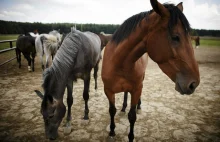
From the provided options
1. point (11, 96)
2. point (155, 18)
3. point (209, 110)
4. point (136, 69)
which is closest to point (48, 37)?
point (11, 96)

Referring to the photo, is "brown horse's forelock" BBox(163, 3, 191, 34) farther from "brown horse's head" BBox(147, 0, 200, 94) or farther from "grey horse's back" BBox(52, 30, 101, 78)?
"grey horse's back" BBox(52, 30, 101, 78)

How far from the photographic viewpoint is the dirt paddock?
2965 millimetres

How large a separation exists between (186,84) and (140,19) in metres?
0.91

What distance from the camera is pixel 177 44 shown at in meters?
1.44

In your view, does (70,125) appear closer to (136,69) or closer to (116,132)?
(116,132)

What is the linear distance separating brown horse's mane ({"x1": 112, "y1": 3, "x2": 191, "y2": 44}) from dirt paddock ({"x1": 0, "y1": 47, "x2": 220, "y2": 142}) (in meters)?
2.05

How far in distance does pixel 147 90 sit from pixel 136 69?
3270 mm

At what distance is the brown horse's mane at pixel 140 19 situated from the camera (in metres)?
1.43

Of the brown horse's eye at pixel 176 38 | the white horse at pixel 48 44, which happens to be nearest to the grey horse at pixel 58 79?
the brown horse's eye at pixel 176 38

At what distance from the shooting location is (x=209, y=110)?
3.99m

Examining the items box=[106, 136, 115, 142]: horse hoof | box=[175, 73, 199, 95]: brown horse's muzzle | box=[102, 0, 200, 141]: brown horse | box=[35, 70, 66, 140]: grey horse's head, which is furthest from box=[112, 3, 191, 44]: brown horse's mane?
box=[106, 136, 115, 142]: horse hoof

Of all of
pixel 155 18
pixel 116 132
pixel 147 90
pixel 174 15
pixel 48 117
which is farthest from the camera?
pixel 147 90

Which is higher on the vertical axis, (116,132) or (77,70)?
(77,70)

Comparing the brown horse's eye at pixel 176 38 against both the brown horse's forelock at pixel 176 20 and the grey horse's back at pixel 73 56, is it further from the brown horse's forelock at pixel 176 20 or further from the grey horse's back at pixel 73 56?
the grey horse's back at pixel 73 56
